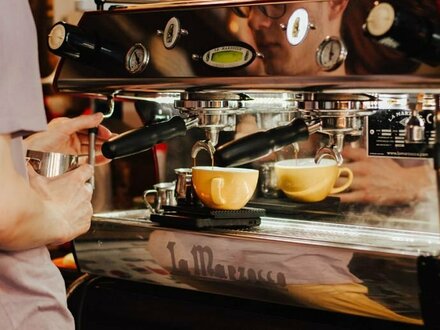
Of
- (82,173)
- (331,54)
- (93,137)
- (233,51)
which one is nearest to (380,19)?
(331,54)

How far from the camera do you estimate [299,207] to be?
45.9 inches

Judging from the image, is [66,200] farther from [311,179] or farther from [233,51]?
[311,179]

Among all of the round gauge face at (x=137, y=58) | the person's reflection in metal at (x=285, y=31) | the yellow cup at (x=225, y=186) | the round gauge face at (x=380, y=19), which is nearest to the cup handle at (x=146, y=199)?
the yellow cup at (x=225, y=186)

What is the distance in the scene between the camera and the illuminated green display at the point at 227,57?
940 mm

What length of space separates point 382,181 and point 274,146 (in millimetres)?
201

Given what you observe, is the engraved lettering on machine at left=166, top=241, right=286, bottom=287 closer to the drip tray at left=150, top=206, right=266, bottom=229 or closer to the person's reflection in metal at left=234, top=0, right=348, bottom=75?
the drip tray at left=150, top=206, right=266, bottom=229

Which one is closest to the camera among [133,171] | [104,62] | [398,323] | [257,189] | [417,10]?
[417,10]

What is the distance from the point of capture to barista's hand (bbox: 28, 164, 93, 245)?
0.90m

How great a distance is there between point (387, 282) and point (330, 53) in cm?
29

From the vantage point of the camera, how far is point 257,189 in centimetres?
122

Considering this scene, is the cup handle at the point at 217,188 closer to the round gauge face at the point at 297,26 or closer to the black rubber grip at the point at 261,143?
the black rubber grip at the point at 261,143

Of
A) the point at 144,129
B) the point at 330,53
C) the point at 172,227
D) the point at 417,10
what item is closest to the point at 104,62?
the point at 144,129

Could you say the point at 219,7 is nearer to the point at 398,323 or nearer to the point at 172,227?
the point at 172,227

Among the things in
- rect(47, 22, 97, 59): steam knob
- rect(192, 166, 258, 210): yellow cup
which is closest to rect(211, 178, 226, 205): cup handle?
rect(192, 166, 258, 210): yellow cup
